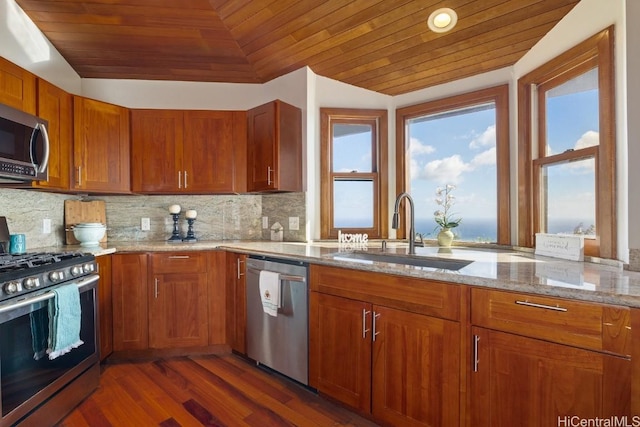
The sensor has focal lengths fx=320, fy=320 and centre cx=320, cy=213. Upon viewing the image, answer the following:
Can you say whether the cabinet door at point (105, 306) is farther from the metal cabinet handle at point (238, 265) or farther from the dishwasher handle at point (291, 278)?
the dishwasher handle at point (291, 278)

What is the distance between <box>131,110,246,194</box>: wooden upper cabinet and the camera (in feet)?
9.17

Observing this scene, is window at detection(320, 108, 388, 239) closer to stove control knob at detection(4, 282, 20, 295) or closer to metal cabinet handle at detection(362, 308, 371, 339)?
metal cabinet handle at detection(362, 308, 371, 339)

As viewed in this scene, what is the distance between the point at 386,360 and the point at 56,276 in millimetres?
1842

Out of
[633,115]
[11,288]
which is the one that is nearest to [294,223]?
[11,288]

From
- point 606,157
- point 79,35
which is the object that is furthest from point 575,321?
point 79,35

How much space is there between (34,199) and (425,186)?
10.2 feet

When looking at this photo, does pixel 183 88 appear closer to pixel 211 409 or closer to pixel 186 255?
pixel 186 255

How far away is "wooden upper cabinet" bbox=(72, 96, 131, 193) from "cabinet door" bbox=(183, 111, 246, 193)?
1.65 feet

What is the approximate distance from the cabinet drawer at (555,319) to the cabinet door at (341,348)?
0.61 m

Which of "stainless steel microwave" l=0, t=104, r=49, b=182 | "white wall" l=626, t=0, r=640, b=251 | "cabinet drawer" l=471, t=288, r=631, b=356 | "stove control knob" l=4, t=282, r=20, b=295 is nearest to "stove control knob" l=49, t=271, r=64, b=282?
"stove control knob" l=4, t=282, r=20, b=295

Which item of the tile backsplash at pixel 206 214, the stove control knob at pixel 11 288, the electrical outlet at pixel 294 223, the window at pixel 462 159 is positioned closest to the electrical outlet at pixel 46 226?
the tile backsplash at pixel 206 214

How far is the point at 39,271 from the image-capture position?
65.1 inches

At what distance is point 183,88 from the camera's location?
3096 millimetres

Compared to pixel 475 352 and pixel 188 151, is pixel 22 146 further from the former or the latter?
pixel 475 352
